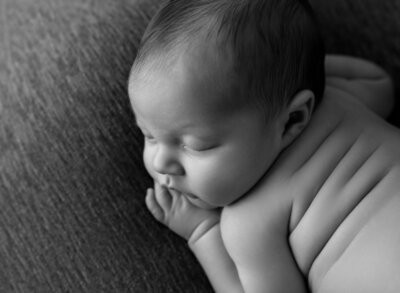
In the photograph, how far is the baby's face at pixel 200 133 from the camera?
2.98 ft

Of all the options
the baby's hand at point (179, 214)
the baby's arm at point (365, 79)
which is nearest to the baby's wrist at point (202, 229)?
the baby's hand at point (179, 214)

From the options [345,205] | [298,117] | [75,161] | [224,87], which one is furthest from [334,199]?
[75,161]

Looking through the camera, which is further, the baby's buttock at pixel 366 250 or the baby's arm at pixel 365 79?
the baby's arm at pixel 365 79

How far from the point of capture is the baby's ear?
0.98 metres

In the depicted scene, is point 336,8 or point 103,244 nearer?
point 103,244

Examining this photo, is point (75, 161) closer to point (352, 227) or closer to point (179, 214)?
point (179, 214)

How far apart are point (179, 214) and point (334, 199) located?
0.26 meters

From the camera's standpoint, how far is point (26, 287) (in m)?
0.98

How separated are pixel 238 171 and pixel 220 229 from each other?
0.44 ft

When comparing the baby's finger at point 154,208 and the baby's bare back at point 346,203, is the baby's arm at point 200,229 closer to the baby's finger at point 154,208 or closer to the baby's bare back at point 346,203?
the baby's finger at point 154,208

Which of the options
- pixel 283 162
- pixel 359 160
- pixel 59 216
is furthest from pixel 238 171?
pixel 59 216

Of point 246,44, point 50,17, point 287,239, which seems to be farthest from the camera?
point 50,17

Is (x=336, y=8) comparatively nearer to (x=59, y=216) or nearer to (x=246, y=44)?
(x=246, y=44)

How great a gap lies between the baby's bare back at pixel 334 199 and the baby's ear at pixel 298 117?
19mm
